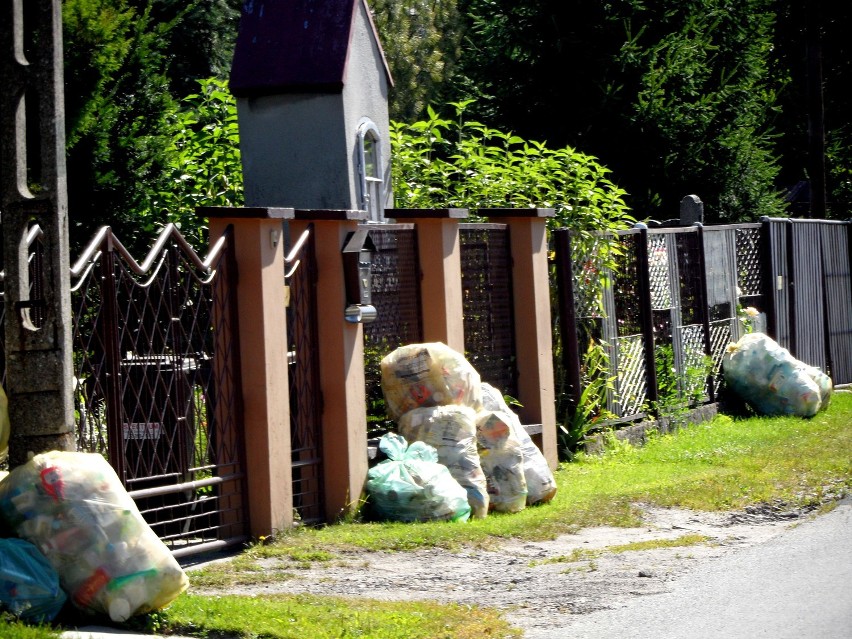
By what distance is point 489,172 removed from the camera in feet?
40.9

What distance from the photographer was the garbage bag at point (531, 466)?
9.80m

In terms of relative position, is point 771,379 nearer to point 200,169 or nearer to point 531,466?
point 531,466

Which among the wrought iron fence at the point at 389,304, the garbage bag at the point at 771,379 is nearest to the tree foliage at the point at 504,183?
the wrought iron fence at the point at 389,304

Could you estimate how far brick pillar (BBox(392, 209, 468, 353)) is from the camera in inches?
396

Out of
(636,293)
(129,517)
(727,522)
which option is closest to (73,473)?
(129,517)

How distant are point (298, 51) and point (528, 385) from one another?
384 cm

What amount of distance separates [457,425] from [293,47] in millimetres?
4632

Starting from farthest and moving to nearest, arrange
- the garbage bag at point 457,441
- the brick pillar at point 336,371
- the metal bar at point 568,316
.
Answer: the metal bar at point 568,316, the garbage bag at point 457,441, the brick pillar at point 336,371

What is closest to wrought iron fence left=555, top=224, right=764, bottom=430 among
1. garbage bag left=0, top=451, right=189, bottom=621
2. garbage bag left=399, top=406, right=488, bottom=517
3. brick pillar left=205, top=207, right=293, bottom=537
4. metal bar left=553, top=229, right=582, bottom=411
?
metal bar left=553, top=229, right=582, bottom=411

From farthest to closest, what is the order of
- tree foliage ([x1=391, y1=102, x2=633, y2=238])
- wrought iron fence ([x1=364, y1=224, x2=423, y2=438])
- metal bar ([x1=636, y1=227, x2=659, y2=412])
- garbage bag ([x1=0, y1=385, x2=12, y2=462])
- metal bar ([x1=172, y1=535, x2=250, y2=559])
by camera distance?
metal bar ([x1=636, y1=227, x2=659, y2=412])
tree foliage ([x1=391, y1=102, x2=633, y2=238])
wrought iron fence ([x1=364, y1=224, x2=423, y2=438])
metal bar ([x1=172, y1=535, x2=250, y2=559])
garbage bag ([x1=0, y1=385, x2=12, y2=462])

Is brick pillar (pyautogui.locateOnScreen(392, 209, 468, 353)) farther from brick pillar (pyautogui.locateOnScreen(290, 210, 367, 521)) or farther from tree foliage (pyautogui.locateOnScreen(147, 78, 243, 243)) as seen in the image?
tree foliage (pyautogui.locateOnScreen(147, 78, 243, 243))

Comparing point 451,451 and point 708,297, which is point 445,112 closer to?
point 708,297

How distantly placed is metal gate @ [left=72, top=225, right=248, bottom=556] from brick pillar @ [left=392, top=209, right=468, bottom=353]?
2198 mm

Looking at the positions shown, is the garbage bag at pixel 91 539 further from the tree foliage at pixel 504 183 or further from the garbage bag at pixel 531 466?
the tree foliage at pixel 504 183
